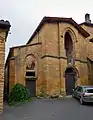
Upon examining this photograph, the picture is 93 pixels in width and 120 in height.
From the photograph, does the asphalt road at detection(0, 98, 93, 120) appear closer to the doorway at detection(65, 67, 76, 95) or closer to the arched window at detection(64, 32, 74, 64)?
the doorway at detection(65, 67, 76, 95)

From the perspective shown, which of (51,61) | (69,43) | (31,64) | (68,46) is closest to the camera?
(51,61)

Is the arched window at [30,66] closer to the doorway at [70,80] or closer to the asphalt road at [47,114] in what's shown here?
the doorway at [70,80]

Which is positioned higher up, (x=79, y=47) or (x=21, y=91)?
(x=79, y=47)

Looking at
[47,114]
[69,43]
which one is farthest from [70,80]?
[47,114]

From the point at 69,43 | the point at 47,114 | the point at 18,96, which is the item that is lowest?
the point at 47,114

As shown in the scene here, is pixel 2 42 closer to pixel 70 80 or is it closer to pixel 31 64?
pixel 31 64

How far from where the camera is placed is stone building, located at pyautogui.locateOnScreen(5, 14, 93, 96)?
87.1 feet

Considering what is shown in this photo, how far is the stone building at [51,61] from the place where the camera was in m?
26.5

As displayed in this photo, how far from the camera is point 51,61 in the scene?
26.7m

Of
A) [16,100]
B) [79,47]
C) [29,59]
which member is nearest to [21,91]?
[16,100]

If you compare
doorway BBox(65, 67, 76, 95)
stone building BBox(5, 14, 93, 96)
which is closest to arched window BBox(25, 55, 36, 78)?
stone building BBox(5, 14, 93, 96)

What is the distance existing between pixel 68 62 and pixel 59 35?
3.69 m

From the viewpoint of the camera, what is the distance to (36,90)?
26953 millimetres

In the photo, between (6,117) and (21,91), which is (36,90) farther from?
(6,117)
